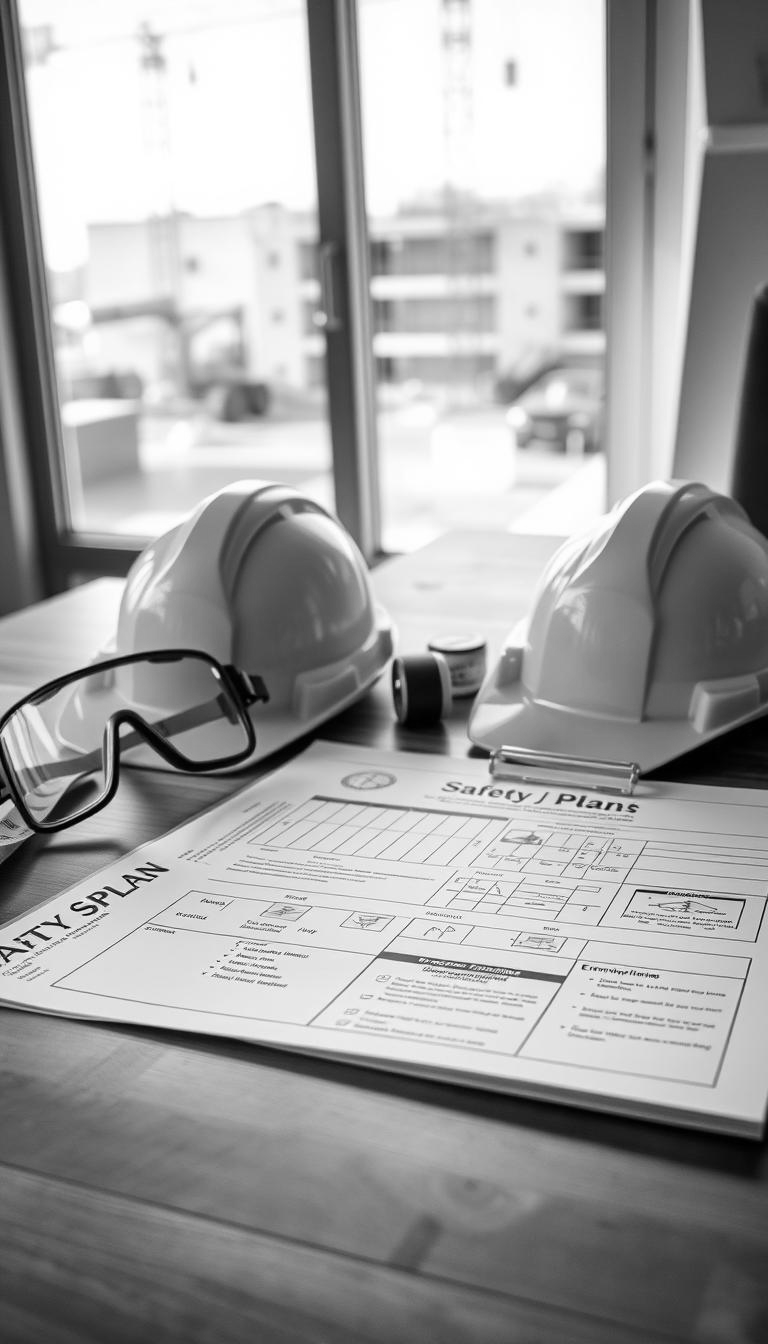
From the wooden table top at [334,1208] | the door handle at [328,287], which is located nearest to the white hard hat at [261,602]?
the wooden table top at [334,1208]

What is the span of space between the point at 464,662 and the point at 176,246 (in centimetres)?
223

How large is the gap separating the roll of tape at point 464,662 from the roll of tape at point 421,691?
0.04 meters

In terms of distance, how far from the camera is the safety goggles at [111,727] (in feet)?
2.53

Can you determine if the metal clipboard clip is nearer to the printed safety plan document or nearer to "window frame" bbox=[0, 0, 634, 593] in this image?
the printed safety plan document

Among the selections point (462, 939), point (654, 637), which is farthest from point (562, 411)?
point (462, 939)

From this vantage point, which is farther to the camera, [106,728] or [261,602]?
[261,602]

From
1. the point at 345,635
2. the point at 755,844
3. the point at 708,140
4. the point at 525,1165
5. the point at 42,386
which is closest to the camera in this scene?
the point at 525,1165

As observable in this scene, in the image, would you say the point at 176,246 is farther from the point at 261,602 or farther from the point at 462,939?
the point at 462,939

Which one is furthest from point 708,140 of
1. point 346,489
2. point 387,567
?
point 346,489

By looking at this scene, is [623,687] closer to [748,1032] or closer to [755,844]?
[755,844]

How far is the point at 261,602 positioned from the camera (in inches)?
35.7

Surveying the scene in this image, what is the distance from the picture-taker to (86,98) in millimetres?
2906

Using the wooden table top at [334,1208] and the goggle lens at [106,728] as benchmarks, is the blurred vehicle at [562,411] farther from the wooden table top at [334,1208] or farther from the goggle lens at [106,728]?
the wooden table top at [334,1208]

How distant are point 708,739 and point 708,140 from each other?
133 cm
